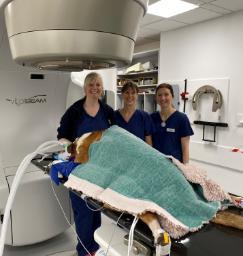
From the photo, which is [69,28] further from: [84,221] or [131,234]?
[84,221]

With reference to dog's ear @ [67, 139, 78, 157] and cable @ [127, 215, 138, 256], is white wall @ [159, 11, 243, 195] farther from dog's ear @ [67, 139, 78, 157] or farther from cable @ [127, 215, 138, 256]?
cable @ [127, 215, 138, 256]

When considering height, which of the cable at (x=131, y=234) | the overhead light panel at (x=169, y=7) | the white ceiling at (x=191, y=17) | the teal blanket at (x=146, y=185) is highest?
the overhead light panel at (x=169, y=7)

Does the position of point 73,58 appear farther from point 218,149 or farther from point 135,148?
point 218,149

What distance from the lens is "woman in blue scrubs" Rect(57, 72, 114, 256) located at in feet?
5.75

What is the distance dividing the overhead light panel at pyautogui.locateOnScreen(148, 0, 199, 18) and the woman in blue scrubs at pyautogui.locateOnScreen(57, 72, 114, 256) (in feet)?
5.40

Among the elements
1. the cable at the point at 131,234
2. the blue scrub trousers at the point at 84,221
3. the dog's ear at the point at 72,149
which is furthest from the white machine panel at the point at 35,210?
the cable at the point at 131,234

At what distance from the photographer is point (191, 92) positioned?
3.64 metres

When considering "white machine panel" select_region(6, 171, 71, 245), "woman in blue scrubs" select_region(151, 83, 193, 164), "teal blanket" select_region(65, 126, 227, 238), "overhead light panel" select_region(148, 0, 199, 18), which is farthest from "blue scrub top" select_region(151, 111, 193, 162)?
"overhead light panel" select_region(148, 0, 199, 18)

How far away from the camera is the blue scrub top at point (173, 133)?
2.01 meters

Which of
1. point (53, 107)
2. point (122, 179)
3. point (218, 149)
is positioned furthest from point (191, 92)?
point (122, 179)

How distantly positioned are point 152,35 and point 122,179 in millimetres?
3741

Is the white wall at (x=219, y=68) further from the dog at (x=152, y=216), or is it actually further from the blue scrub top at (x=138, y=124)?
the dog at (x=152, y=216)

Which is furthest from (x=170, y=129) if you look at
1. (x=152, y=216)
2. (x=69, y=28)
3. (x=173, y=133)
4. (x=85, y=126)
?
(x=69, y=28)

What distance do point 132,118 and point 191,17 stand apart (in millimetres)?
1972
